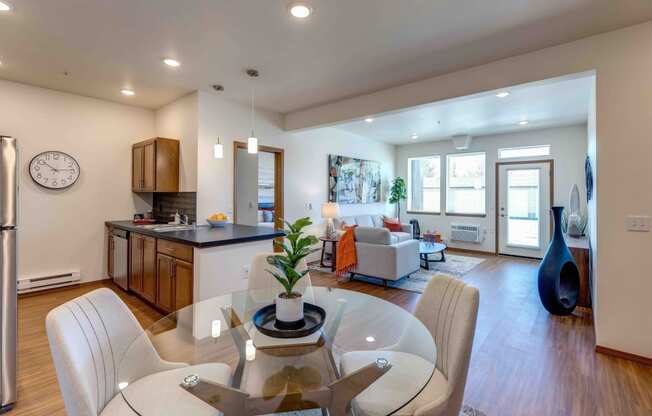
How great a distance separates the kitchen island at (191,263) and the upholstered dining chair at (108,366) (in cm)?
129

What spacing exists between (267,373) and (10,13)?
10.8 feet

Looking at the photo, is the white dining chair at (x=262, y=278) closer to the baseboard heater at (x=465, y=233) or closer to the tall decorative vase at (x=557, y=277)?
the tall decorative vase at (x=557, y=277)

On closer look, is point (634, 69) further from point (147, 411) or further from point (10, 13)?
point (10, 13)

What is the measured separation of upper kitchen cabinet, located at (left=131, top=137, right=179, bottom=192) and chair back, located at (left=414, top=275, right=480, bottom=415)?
3.83 meters

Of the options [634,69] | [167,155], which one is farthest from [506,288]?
[167,155]

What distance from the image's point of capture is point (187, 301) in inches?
113

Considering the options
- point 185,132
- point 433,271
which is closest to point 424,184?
point 433,271

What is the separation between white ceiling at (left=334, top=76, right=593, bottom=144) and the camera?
4.04 metres

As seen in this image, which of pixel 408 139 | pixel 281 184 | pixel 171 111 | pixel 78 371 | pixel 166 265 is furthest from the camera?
pixel 408 139

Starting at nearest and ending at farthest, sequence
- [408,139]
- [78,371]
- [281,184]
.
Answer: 1. [78,371]
2. [281,184]
3. [408,139]

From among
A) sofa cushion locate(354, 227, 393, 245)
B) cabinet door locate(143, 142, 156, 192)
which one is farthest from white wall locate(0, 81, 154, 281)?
sofa cushion locate(354, 227, 393, 245)

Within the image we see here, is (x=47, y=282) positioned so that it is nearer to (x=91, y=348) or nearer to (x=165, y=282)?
(x=165, y=282)

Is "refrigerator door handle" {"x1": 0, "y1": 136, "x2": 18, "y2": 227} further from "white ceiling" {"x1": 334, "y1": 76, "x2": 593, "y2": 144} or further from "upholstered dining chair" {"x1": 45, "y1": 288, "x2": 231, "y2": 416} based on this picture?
"white ceiling" {"x1": 334, "y1": 76, "x2": 593, "y2": 144}

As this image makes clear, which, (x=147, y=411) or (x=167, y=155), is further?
(x=167, y=155)
